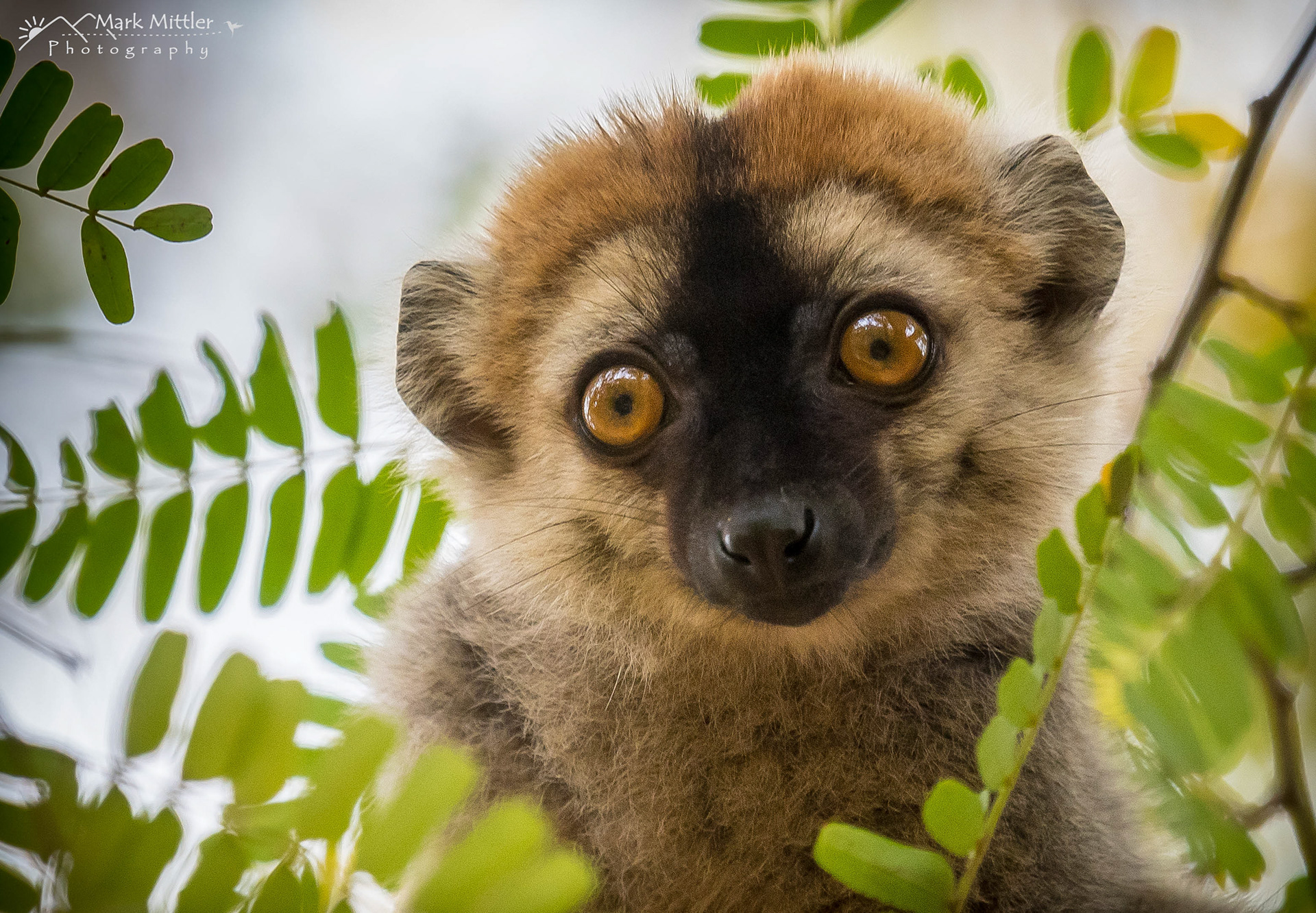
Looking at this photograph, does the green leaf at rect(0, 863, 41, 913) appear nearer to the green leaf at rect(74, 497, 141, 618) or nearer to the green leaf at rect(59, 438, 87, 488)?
the green leaf at rect(74, 497, 141, 618)

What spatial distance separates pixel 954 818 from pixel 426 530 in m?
1.32

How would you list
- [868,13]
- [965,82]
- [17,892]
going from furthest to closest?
[965,82] < [868,13] < [17,892]

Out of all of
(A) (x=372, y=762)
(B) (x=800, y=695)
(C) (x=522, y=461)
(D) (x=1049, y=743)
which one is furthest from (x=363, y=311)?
(D) (x=1049, y=743)

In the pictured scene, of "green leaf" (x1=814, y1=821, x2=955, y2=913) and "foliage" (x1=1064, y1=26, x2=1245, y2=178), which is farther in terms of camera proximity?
"foliage" (x1=1064, y1=26, x2=1245, y2=178)

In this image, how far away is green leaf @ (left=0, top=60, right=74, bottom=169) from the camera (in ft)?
4.99

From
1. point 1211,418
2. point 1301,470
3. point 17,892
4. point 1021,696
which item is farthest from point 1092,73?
point 17,892

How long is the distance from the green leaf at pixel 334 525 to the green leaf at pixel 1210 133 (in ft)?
5.36

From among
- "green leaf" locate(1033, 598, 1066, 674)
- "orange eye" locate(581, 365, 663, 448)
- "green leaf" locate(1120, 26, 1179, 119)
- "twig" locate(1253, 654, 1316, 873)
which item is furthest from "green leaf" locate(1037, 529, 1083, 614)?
"green leaf" locate(1120, 26, 1179, 119)

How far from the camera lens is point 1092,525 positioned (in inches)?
51.8

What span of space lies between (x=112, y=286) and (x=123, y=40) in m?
1.08

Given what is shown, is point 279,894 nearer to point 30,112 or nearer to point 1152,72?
point 30,112

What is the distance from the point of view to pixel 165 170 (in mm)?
1595

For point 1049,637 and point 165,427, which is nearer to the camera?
point 1049,637

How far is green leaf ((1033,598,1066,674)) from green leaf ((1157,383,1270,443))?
16.2 inches
